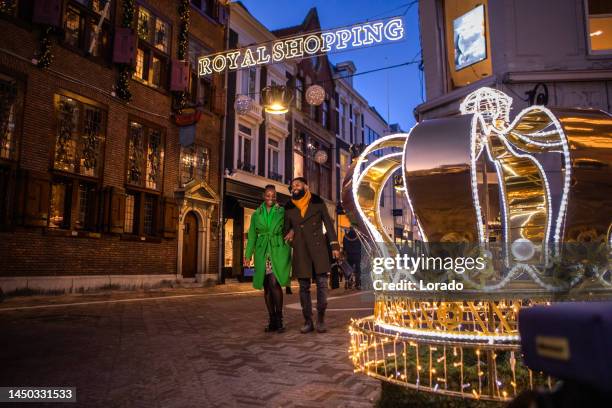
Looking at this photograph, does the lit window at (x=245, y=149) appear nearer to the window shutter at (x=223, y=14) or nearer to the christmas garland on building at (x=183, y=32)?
the christmas garland on building at (x=183, y=32)

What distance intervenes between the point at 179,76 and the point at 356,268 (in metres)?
9.66

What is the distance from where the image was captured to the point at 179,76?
1666 centimetres

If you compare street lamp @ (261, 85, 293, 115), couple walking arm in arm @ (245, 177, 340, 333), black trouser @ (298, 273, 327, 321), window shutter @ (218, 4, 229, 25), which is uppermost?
window shutter @ (218, 4, 229, 25)

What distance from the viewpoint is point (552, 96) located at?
8.23m

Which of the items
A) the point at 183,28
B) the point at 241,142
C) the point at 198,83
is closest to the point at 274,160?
the point at 241,142

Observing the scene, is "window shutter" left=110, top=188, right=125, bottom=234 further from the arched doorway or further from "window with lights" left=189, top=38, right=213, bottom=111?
"window with lights" left=189, top=38, right=213, bottom=111

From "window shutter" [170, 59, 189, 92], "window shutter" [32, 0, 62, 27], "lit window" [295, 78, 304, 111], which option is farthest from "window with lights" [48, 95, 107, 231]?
"lit window" [295, 78, 304, 111]

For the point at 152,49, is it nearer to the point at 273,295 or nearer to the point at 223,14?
the point at 223,14

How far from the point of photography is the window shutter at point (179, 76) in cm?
1652

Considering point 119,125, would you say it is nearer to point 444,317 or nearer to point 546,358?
point 444,317

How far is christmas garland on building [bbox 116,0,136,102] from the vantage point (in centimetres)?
1449

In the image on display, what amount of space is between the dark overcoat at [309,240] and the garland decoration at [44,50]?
1000 centimetres

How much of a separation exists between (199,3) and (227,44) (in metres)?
2.00

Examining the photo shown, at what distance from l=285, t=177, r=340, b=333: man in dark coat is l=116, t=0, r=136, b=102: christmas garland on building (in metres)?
11.0
